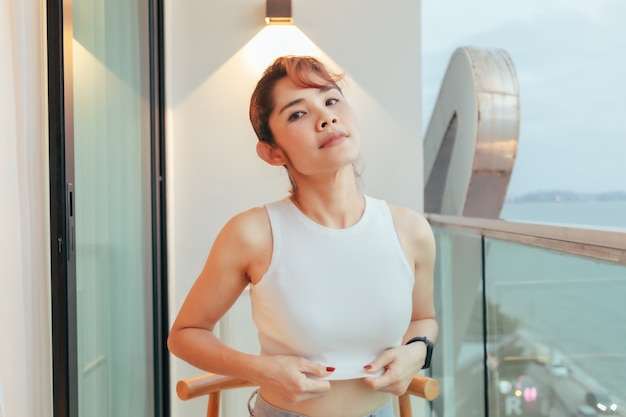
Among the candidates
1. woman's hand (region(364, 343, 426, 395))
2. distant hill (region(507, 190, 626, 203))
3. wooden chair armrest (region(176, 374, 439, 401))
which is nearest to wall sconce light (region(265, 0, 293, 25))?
distant hill (region(507, 190, 626, 203))

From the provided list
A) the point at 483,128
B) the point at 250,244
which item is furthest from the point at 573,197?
the point at 483,128

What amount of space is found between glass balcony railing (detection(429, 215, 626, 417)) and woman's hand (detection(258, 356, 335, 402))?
548 millimetres

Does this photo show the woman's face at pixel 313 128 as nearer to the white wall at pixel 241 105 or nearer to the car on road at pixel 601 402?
the car on road at pixel 601 402

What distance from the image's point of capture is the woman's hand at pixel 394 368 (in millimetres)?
1035

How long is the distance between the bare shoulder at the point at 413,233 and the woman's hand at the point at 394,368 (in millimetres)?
196

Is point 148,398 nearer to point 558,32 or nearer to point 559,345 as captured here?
point 559,345

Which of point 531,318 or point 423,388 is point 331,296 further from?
point 531,318

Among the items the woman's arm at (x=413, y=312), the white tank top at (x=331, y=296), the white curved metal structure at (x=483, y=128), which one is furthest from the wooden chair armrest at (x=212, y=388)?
the white curved metal structure at (x=483, y=128)

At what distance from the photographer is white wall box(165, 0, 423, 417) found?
2.52 m

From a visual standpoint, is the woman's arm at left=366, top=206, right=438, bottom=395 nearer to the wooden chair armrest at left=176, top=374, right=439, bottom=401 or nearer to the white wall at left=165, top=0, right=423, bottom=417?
the wooden chair armrest at left=176, top=374, right=439, bottom=401

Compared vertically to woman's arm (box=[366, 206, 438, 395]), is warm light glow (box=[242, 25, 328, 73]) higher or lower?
higher

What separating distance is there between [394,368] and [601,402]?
479 mm

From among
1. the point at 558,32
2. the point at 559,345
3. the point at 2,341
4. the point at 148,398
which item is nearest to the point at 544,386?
the point at 559,345

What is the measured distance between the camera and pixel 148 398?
231 centimetres
